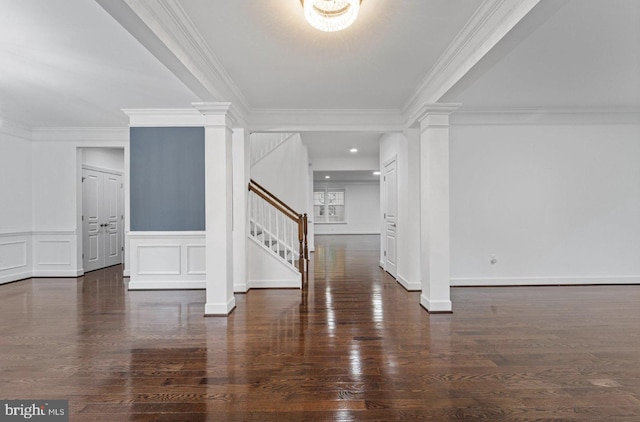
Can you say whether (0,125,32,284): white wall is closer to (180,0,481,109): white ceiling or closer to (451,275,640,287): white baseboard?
(180,0,481,109): white ceiling

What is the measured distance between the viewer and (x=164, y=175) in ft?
16.7

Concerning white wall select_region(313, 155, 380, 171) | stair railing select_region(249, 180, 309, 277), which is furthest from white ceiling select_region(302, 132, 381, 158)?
stair railing select_region(249, 180, 309, 277)

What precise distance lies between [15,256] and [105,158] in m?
2.47

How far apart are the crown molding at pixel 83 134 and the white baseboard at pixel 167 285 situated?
2.72 metres

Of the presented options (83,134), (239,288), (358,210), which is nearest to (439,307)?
(239,288)

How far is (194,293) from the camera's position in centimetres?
487

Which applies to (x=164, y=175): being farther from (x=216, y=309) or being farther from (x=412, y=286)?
(x=412, y=286)

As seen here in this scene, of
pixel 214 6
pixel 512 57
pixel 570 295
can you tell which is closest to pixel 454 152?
pixel 512 57

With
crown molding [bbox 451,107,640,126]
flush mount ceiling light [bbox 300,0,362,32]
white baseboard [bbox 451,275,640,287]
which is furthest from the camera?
white baseboard [bbox 451,275,640,287]

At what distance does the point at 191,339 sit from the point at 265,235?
283 cm

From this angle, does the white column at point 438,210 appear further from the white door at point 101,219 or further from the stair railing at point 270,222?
the white door at point 101,219

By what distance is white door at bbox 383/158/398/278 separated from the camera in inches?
233

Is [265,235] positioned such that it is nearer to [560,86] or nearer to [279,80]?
[279,80]

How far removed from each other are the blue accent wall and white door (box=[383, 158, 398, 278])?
3.33 m
